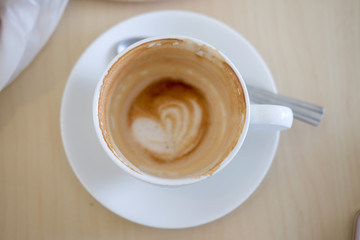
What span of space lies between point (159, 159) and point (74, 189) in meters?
0.21

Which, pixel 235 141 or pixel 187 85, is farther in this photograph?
pixel 187 85

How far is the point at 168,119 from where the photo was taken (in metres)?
0.68

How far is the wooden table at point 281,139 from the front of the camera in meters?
0.65

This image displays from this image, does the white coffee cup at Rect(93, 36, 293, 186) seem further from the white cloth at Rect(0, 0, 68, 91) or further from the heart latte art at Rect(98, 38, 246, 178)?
the white cloth at Rect(0, 0, 68, 91)

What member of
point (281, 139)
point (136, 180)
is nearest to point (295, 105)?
point (281, 139)

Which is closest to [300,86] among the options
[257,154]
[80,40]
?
[257,154]

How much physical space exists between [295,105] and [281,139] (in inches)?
3.6

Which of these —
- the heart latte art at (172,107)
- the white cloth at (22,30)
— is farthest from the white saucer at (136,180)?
the white cloth at (22,30)

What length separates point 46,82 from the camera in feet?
2.24

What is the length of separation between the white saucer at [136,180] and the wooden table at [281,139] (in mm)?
89

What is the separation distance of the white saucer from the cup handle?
0.10 metres

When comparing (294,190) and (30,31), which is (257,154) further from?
(30,31)

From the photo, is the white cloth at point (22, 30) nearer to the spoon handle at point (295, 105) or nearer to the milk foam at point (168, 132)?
the milk foam at point (168, 132)

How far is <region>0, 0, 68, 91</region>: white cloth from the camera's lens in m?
0.63
